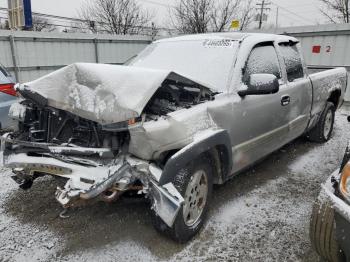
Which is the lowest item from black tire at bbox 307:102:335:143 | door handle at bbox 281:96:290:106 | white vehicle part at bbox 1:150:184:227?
black tire at bbox 307:102:335:143

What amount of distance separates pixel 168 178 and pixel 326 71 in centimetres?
419

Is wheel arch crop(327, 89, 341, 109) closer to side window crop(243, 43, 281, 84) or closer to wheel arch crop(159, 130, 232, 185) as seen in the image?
side window crop(243, 43, 281, 84)

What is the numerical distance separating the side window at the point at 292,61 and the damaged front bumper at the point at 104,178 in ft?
8.61

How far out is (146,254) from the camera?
267 centimetres

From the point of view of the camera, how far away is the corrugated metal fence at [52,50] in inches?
370

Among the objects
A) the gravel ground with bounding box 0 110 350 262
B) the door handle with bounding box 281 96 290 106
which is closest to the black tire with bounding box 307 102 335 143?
the gravel ground with bounding box 0 110 350 262

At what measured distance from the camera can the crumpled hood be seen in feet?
7.64

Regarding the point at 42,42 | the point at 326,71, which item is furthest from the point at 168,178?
the point at 42,42

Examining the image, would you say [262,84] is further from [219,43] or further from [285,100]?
[285,100]

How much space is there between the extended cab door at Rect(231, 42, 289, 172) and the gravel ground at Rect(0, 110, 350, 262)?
0.46 m

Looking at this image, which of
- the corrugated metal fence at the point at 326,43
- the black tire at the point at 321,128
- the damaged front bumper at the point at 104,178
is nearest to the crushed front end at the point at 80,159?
the damaged front bumper at the point at 104,178

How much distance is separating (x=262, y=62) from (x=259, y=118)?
687 mm

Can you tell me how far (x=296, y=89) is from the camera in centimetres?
424

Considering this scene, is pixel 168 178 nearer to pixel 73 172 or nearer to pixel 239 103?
pixel 73 172
